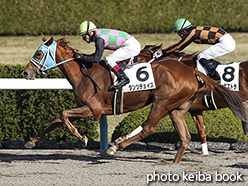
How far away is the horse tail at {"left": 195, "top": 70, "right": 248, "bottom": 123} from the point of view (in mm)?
5805

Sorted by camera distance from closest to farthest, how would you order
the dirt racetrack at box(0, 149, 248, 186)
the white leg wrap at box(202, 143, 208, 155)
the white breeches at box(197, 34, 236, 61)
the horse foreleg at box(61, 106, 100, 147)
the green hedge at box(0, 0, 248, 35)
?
the dirt racetrack at box(0, 149, 248, 186) → the horse foreleg at box(61, 106, 100, 147) → the white breeches at box(197, 34, 236, 61) → the white leg wrap at box(202, 143, 208, 155) → the green hedge at box(0, 0, 248, 35)

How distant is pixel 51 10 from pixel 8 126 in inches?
285

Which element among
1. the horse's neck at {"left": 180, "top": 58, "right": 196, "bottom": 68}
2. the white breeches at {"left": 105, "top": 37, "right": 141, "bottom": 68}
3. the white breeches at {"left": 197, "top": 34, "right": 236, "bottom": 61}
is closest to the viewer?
the white breeches at {"left": 105, "top": 37, "right": 141, "bottom": 68}

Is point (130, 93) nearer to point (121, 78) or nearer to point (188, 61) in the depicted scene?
point (121, 78)

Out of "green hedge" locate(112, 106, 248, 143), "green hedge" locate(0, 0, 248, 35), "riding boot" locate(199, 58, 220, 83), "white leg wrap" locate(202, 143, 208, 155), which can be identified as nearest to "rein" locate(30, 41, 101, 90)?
"riding boot" locate(199, 58, 220, 83)

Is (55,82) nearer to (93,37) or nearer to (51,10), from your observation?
→ (93,37)

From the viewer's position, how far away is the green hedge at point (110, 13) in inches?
544

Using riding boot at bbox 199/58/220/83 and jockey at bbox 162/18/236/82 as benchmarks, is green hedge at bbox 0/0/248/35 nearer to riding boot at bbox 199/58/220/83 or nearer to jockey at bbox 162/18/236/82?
jockey at bbox 162/18/236/82

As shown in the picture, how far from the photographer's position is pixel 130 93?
5672 mm

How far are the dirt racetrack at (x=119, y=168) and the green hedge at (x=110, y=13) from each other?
300 inches

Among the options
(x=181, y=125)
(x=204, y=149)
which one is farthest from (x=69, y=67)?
(x=204, y=149)

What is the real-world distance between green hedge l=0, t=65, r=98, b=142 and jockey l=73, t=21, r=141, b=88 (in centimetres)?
150

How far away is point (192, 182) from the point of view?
4.66 meters

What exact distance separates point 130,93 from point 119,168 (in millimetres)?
880
